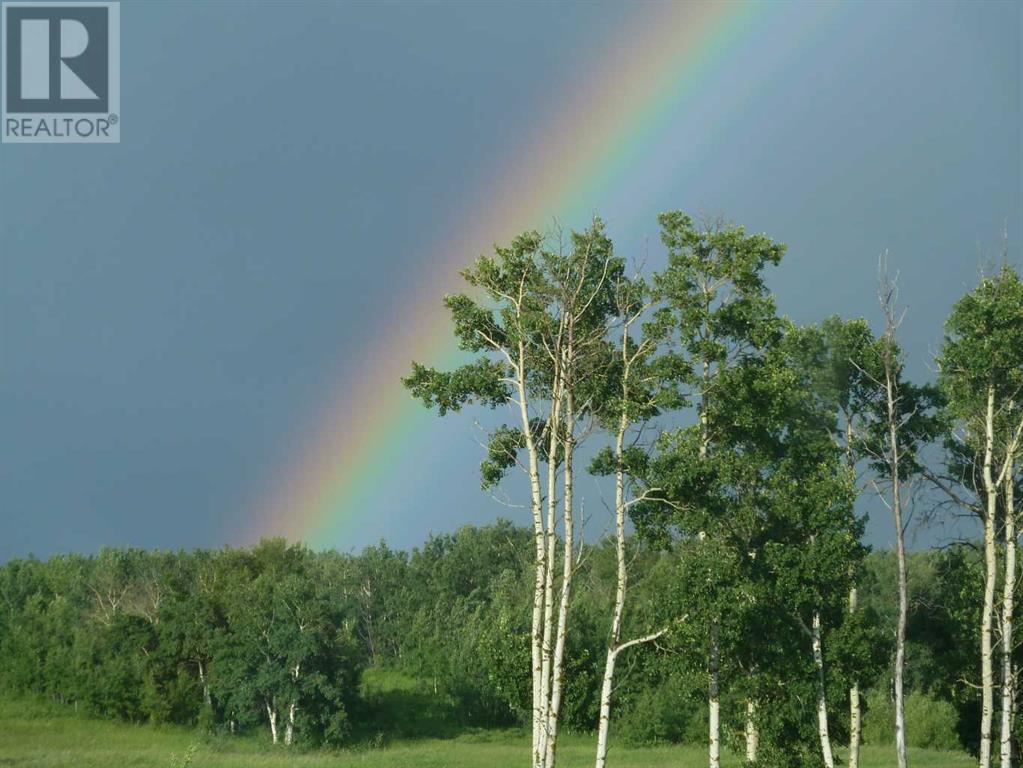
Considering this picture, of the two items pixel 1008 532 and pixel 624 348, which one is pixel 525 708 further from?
pixel 1008 532

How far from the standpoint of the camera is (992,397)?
38062 millimetres

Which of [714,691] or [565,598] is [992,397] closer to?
[714,691]

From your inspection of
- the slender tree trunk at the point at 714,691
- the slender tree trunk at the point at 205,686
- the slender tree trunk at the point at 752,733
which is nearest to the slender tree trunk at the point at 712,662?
the slender tree trunk at the point at 714,691

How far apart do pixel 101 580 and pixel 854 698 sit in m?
90.5

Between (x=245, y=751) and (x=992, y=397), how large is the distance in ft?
194

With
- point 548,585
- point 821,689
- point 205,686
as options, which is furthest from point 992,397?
point 205,686

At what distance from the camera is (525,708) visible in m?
34.9

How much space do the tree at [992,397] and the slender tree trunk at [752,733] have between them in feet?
23.8

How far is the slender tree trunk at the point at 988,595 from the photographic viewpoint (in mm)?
35094

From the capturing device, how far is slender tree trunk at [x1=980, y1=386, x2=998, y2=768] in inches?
1382

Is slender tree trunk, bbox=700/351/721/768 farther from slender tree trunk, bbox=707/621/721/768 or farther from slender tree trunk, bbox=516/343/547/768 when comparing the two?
slender tree trunk, bbox=516/343/547/768

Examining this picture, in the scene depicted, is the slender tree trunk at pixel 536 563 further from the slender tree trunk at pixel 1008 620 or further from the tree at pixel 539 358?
the slender tree trunk at pixel 1008 620

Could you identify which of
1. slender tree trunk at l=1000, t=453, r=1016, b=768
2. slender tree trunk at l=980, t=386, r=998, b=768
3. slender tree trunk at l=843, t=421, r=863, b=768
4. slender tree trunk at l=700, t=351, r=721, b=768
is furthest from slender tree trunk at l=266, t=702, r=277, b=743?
slender tree trunk at l=1000, t=453, r=1016, b=768

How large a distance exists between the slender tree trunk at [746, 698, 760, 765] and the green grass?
29068 mm
